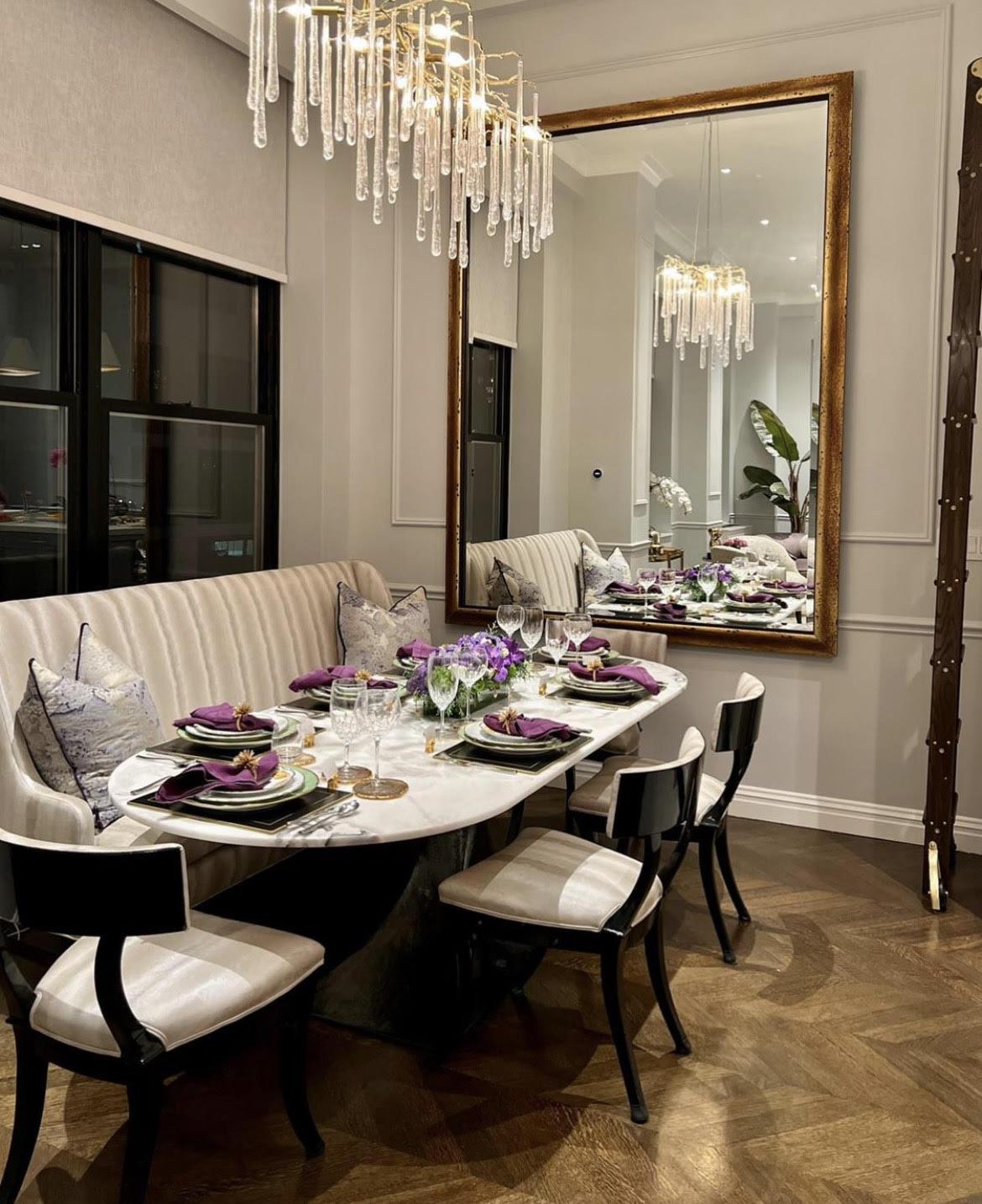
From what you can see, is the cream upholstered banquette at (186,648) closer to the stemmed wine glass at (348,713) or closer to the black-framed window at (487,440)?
the black-framed window at (487,440)

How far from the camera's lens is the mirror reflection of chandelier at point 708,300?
4070mm

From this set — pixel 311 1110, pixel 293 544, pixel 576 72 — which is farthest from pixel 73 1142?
pixel 576 72

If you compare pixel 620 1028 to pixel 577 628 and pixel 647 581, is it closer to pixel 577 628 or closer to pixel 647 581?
pixel 577 628

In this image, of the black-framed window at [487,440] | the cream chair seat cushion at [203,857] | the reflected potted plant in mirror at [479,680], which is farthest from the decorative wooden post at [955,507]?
the cream chair seat cushion at [203,857]

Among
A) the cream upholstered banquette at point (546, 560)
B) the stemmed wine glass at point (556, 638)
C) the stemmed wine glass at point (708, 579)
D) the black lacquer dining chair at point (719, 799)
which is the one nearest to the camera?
the black lacquer dining chair at point (719, 799)

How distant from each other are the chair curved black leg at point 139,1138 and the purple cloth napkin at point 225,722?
895 millimetres

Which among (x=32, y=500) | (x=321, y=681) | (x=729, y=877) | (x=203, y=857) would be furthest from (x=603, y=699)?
(x=32, y=500)

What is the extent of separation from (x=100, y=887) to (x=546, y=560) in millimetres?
3121

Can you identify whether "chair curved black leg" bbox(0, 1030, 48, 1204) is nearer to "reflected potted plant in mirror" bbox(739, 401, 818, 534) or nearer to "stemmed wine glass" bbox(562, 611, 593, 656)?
"stemmed wine glass" bbox(562, 611, 593, 656)

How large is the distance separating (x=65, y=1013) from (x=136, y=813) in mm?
373

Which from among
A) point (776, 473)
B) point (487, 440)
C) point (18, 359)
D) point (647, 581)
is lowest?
point (647, 581)

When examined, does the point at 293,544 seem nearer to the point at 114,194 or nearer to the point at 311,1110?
the point at 114,194

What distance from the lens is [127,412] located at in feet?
13.2

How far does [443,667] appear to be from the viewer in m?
2.56
